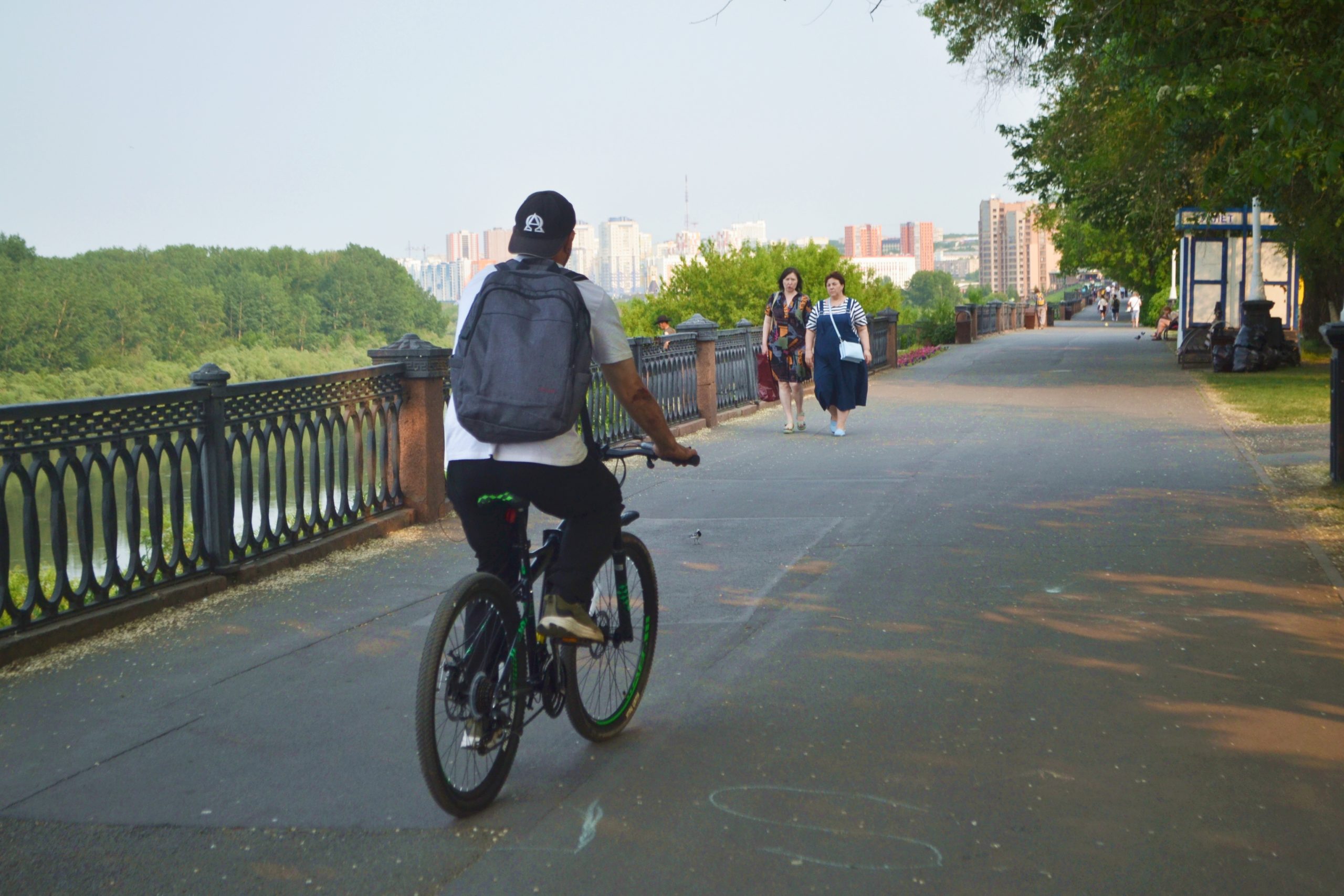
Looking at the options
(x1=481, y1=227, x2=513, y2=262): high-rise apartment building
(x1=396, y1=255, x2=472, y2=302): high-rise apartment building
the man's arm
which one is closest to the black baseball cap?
the man's arm

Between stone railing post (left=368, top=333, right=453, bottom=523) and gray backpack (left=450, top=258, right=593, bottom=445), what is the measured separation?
562cm

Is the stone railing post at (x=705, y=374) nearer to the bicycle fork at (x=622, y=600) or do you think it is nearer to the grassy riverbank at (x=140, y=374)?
the bicycle fork at (x=622, y=600)

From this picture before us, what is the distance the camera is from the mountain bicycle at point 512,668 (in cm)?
385

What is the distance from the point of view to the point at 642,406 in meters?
4.32

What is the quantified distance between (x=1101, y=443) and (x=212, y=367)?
9.48m

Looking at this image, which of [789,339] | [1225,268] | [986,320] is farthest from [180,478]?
[986,320]

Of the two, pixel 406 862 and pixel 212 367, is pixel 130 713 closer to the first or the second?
pixel 406 862

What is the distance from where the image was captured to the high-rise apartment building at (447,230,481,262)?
17650cm

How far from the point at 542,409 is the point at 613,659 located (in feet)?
3.98

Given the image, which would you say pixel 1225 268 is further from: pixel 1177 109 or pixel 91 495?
pixel 91 495

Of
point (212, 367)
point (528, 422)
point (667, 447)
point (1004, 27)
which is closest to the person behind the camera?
point (528, 422)

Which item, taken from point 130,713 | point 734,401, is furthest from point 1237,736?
point 734,401

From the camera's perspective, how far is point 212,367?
745cm

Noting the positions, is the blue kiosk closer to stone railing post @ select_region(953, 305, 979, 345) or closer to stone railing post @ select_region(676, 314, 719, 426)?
stone railing post @ select_region(953, 305, 979, 345)
